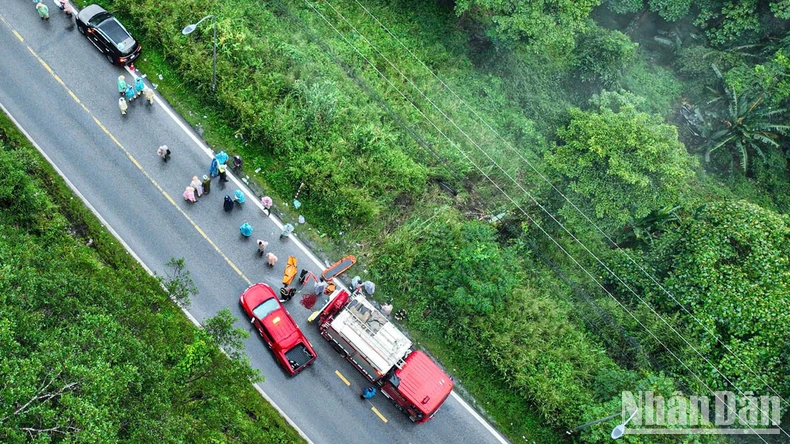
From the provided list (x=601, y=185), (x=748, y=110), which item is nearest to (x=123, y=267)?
(x=601, y=185)

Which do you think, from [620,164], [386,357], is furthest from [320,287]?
[620,164]

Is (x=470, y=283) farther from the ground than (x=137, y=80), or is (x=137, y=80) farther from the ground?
(x=470, y=283)

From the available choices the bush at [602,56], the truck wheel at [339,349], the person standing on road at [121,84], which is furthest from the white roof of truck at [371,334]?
the bush at [602,56]

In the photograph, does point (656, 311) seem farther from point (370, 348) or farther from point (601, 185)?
point (370, 348)

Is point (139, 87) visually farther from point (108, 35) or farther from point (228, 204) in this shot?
point (228, 204)

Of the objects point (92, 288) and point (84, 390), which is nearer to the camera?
point (84, 390)

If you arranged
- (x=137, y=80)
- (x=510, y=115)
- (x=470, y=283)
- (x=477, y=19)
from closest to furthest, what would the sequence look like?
1. (x=470, y=283)
2. (x=137, y=80)
3. (x=510, y=115)
4. (x=477, y=19)

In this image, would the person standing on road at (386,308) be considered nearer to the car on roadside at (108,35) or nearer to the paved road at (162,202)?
the paved road at (162,202)
